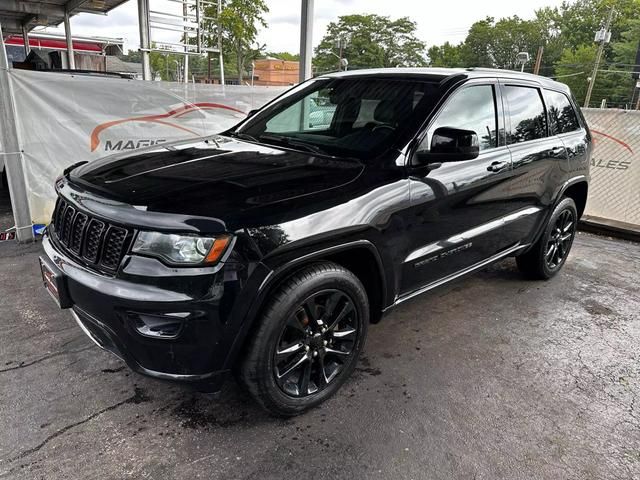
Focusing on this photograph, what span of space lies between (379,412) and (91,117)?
4774mm

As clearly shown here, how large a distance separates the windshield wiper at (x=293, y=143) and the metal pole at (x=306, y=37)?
3587mm

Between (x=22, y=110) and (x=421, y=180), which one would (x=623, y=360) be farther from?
(x=22, y=110)

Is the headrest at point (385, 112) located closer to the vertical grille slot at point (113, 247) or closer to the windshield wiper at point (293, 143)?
the windshield wiper at point (293, 143)

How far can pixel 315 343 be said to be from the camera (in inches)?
99.7

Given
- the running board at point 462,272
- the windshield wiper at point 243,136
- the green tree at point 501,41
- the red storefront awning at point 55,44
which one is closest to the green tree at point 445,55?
the green tree at point 501,41

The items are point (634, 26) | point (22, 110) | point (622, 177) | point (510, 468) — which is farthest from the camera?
A: point (634, 26)

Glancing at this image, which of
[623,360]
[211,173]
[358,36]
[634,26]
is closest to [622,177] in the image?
[623,360]

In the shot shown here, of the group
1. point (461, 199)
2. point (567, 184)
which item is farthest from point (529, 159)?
point (461, 199)

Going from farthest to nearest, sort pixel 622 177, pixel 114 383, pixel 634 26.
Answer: pixel 634 26 → pixel 622 177 → pixel 114 383

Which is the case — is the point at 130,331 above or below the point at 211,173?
below

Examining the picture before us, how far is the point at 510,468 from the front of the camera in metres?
2.28

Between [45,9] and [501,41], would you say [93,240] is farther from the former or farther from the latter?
[501,41]

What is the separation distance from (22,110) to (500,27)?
265 feet

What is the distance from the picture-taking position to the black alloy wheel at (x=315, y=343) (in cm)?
242
